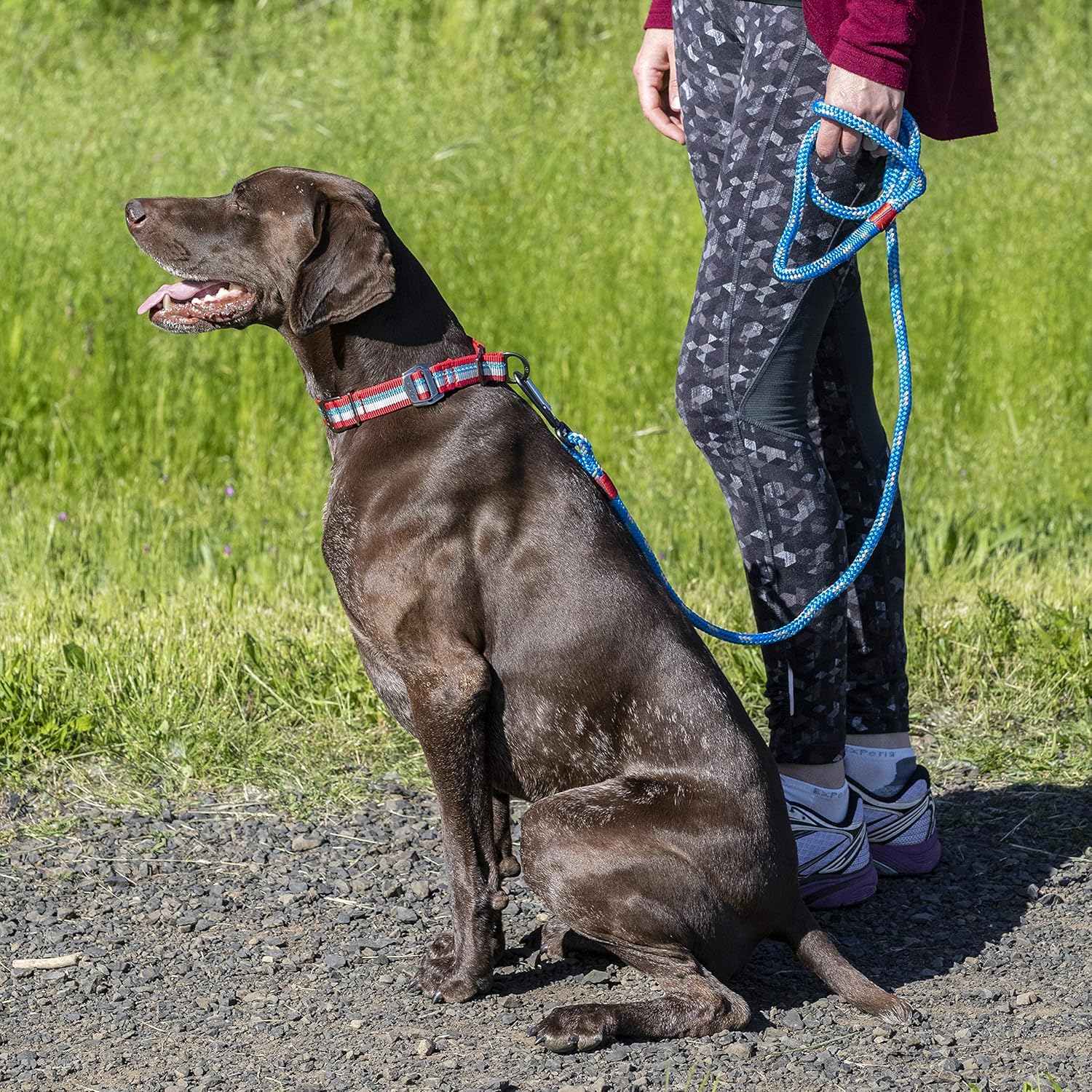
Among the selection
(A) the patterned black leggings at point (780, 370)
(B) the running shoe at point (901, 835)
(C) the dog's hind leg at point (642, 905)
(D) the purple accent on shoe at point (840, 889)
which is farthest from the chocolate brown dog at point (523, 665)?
(B) the running shoe at point (901, 835)

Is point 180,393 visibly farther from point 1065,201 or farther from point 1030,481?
point 1065,201

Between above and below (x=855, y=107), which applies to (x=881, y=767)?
below

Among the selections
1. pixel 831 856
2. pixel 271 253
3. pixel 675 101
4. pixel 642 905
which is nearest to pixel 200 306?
pixel 271 253

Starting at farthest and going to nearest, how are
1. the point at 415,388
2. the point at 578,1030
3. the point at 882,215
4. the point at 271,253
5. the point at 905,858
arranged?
the point at 905,858
the point at 271,253
the point at 415,388
the point at 882,215
the point at 578,1030

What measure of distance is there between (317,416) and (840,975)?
13.0 feet

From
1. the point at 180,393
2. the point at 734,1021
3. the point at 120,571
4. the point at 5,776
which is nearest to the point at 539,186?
the point at 180,393

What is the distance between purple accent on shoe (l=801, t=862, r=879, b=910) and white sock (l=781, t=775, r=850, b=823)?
0.14 m

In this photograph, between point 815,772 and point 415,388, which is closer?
point 415,388

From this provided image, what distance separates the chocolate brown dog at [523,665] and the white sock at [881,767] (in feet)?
2.40

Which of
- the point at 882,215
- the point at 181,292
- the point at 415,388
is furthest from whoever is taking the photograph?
the point at 181,292

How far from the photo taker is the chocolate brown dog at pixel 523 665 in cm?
276

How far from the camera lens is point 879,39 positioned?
106 inches

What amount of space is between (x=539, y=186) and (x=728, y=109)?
4225 millimetres

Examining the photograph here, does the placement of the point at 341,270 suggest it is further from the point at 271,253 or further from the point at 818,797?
the point at 818,797
